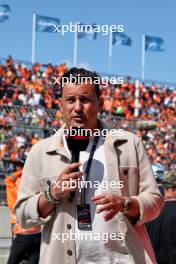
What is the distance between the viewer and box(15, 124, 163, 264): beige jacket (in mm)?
2768

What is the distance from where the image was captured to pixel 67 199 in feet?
9.07

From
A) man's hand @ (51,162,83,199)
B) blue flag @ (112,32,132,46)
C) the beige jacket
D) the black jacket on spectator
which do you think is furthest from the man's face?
blue flag @ (112,32,132,46)

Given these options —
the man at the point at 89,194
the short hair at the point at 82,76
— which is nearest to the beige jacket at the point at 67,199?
the man at the point at 89,194

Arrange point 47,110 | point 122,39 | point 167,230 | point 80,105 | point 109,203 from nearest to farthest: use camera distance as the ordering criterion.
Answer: point 109,203 < point 80,105 < point 167,230 < point 47,110 < point 122,39

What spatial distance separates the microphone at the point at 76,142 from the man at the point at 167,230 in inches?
109

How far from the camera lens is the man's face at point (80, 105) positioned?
9.20 ft

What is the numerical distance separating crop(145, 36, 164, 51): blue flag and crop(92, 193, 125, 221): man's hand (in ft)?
116

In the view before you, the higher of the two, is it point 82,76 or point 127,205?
point 82,76

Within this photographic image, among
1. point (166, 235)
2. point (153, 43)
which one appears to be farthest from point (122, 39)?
point (166, 235)

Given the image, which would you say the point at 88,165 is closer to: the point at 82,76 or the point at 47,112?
the point at 82,76

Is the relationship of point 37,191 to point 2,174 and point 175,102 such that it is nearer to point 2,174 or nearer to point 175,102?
point 2,174

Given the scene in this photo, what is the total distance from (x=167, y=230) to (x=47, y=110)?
12.8 metres

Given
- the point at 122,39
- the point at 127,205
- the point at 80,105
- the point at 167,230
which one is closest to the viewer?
the point at 127,205

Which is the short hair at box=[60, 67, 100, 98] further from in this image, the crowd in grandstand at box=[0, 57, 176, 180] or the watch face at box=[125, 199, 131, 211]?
the crowd in grandstand at box=[0, 57, 176, 180]
